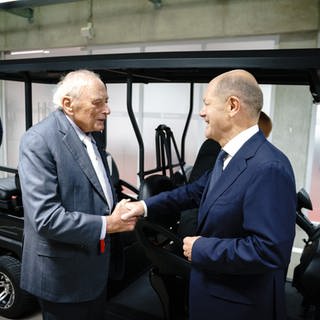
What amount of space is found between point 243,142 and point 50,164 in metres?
0.74

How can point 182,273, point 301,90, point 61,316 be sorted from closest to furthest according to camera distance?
1. point 61,316
2. point 182,273
3. point 301,90

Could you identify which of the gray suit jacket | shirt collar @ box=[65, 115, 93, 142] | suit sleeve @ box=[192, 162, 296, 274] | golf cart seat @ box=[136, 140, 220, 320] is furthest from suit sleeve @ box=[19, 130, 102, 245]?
suit sleeve @ box=[192, 162, 296, 274]

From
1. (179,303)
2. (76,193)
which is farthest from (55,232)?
(179,303)

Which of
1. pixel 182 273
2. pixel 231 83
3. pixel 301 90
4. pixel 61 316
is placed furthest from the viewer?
pixel 301 90

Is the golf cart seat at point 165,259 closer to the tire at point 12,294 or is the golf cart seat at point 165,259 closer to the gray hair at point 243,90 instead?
the gray hair at point 243,90

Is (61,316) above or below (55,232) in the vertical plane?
below

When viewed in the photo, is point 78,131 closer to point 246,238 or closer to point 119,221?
point 119,221

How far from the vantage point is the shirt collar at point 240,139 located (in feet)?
3.87

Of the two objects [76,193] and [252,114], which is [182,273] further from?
[252,114]

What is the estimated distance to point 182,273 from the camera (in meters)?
1.82

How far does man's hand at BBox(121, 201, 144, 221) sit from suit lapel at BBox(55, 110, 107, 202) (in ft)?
0.54

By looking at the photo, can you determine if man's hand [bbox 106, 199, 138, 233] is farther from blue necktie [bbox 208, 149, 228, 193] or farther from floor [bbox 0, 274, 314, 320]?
floor [bbox 0, 274, 314, 320]

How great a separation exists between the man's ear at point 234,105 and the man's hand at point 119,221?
2.16 ft

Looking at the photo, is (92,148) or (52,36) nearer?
(92,148)
